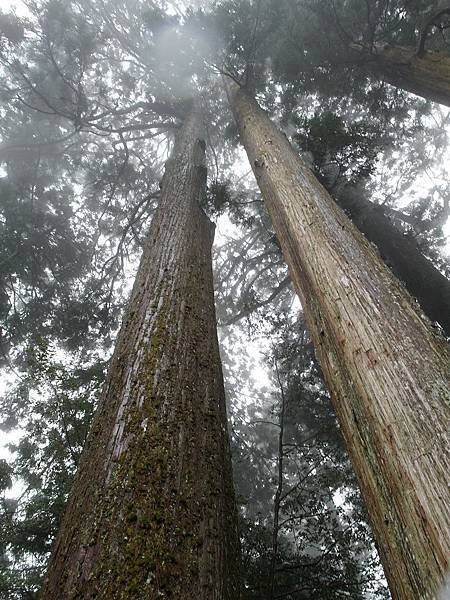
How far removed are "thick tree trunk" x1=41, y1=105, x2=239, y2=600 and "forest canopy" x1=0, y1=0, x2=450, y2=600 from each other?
35mm

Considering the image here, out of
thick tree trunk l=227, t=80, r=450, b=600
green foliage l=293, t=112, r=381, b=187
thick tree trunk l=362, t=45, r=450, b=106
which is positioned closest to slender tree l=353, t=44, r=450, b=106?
thick tree trunk l=362, t=45, r=450, b=106

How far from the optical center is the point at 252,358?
15.1 meters

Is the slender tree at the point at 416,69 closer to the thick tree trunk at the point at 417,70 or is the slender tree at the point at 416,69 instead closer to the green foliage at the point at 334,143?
the thick tree trunk at the point at 417,70

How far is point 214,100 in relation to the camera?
33.9 ft

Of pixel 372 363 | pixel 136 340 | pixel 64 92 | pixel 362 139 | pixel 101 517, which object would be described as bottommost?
pixel 101 517

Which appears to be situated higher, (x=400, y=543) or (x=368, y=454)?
(x=368, y=454)

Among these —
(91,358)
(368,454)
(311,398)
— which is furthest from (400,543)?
(91,358)

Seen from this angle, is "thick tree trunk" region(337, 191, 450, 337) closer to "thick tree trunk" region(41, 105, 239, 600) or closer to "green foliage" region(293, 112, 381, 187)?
"green foliage" region(293, 112, 381, 187)

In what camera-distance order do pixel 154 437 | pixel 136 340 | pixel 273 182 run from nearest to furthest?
pixel 154 437 → pixel 136 340 → pixel 273 182

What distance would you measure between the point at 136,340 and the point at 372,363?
1.45 m

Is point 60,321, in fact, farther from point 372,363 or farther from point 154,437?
point 372,363

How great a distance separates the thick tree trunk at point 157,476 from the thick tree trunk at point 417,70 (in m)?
4.59

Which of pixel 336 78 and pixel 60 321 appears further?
pixel 60 321

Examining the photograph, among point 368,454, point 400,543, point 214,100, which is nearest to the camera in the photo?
point 400,543
